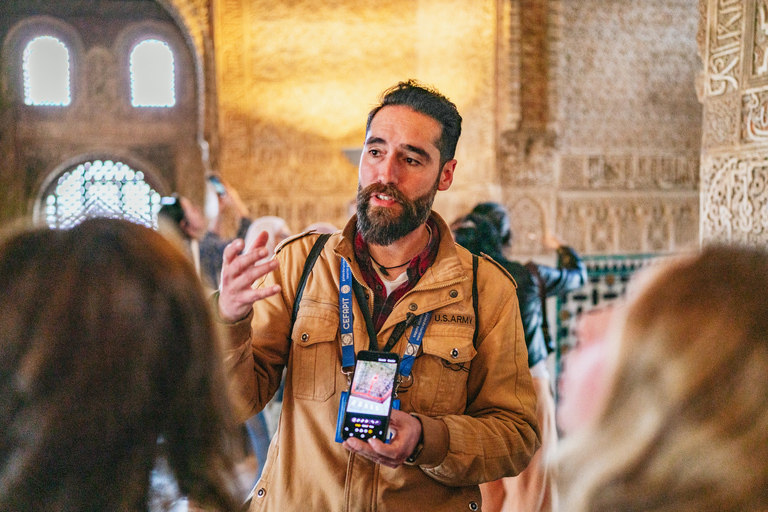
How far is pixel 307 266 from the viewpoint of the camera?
1792mm

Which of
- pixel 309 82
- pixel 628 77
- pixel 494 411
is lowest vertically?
pixel 494 411

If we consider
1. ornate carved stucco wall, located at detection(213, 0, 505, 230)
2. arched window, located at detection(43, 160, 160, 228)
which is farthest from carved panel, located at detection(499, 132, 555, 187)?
arched window, located at detection(43, 160, 160, 228)

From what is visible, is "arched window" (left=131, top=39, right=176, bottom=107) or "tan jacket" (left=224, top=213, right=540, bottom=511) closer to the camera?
"tan jacket" (left=224, top=213, right=540, bottom=511)

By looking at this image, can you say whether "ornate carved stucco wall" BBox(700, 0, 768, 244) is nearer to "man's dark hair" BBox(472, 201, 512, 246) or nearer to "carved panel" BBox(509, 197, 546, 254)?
"man's dark hair" BBox(472, 201, 512, 246)

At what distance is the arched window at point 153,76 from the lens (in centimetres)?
1256

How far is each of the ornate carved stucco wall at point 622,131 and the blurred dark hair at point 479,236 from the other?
5.06 m

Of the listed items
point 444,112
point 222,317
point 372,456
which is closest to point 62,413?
point 222,317

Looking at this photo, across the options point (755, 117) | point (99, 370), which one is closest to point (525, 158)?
point (755, 117)

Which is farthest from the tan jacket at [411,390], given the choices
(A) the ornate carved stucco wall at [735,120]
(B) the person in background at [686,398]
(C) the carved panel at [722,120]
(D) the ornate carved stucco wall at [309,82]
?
(D) the ornate carved stucco wall at [309,82]

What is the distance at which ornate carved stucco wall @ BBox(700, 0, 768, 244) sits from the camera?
3193mm

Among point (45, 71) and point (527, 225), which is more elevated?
point (45, 71)

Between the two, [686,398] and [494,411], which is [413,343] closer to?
[494,411]

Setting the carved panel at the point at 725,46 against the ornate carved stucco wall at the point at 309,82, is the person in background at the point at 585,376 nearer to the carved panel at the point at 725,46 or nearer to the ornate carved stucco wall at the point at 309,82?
the carved panel at the point at 725,46

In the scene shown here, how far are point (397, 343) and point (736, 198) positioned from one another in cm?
253
